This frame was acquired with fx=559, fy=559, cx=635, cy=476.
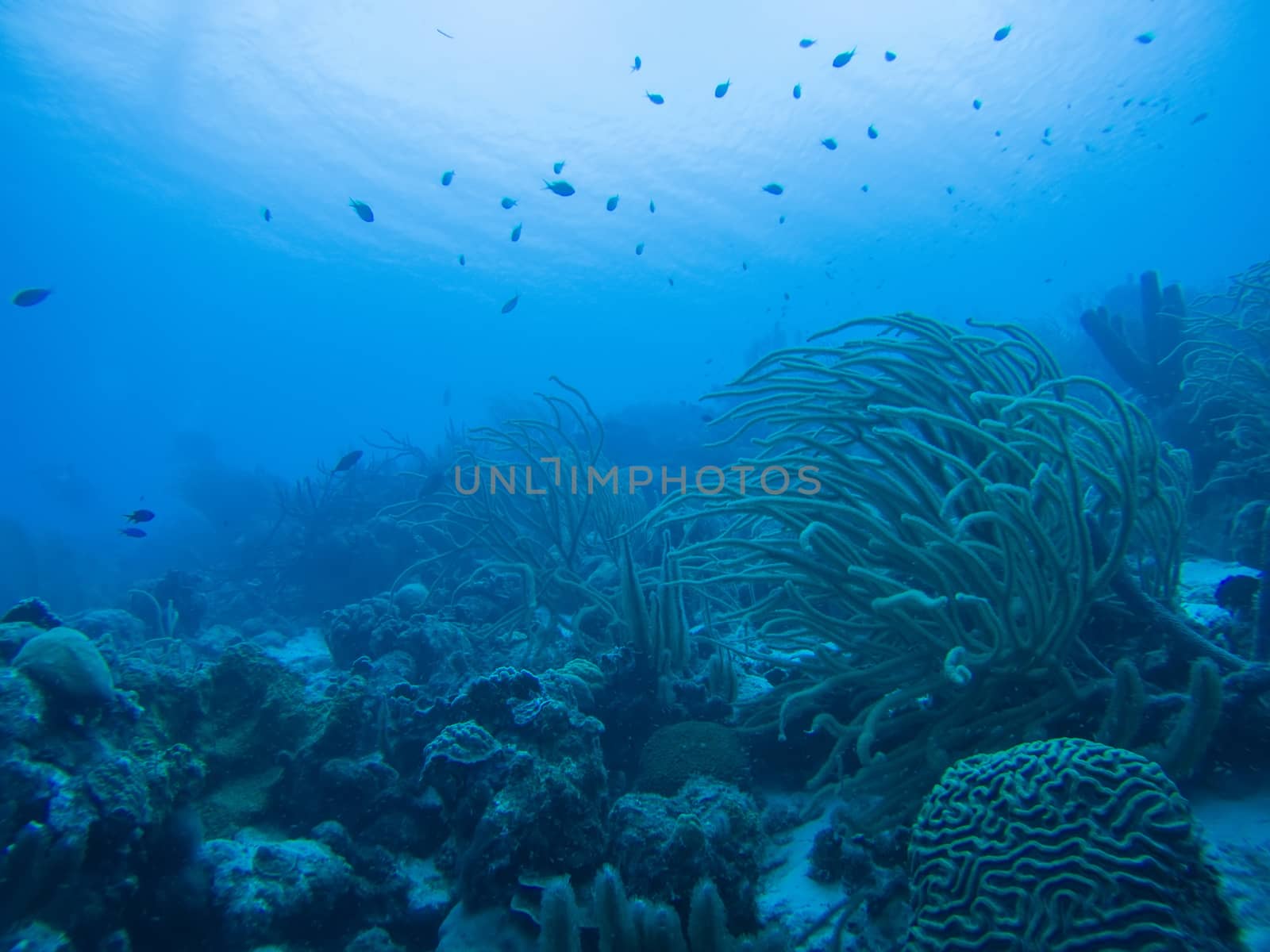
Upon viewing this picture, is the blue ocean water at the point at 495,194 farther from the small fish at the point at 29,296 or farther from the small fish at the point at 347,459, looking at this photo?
the small fish at the point at 29,296

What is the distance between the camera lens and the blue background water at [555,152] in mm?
23875

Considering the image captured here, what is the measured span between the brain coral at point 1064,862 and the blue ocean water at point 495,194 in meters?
0.40

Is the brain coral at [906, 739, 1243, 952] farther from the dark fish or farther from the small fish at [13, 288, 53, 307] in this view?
the small fish at [13, 288, 53, 307]

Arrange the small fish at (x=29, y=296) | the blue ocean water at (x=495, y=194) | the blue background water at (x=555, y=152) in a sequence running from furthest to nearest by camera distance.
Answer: the blue background water at (x=555, y=152) < the small fish at (x=29, y=296) < the blue ocean water at (x=495, y=194)

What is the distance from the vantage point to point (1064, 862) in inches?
61.1

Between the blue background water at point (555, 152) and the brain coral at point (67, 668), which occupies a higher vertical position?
the blue background water at point (555, 152)

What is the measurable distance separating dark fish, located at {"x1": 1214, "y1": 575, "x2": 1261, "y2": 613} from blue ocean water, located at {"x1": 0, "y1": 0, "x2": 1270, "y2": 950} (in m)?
0.48

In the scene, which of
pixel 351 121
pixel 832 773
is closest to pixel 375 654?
pixel 832 773

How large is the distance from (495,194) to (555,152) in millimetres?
5231

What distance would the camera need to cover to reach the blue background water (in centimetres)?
2388

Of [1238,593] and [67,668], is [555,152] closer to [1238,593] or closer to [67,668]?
[67,668]

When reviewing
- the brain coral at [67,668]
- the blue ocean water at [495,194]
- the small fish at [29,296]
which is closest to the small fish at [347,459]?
the blue ocean water at [495,194]

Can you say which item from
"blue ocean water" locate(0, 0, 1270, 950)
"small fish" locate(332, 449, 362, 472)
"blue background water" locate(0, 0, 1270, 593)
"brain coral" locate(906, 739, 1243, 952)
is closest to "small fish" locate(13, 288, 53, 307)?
"blue ocean water" locate(0, 0, 1270, 950)

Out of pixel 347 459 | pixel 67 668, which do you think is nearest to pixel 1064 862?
pixel 67 668
